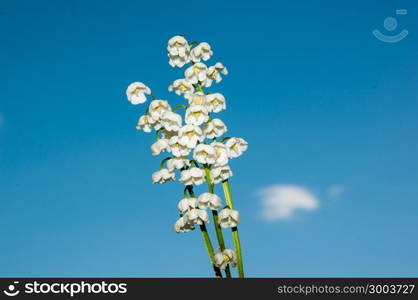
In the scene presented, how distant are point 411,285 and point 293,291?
0.74 m

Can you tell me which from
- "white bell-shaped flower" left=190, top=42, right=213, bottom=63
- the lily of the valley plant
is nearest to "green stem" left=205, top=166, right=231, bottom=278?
the lily of the valley plant

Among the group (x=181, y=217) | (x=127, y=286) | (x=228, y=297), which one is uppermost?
(x=181, y=217)

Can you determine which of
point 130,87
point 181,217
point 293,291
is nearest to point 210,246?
point 181,217

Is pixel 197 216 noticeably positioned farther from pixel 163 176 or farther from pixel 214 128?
pixel 214 128

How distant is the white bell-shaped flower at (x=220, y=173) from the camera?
2.88m

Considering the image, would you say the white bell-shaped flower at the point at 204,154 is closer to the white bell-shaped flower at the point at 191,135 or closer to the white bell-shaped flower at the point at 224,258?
the white bell-shaped flower at the point at 191,135

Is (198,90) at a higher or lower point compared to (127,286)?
higher

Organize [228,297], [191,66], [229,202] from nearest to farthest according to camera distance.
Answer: [228,297]
[229,202]
[191,66]

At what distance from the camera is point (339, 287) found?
118 inches

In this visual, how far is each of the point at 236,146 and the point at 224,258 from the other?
0.66 meters

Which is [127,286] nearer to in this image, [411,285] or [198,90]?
[198,90]

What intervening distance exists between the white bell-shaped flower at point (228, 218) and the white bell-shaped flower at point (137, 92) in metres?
0.87

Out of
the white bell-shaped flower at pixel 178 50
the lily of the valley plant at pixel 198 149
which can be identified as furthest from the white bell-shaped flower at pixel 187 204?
the white bell-shaped flower at pixel 178 50

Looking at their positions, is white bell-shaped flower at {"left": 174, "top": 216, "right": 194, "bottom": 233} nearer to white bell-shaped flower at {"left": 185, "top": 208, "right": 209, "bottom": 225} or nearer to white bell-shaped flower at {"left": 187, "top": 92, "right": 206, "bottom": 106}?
white bell-shaped flower at {"left": 185, "top": 208, "right": 209, "bottom": 225}
